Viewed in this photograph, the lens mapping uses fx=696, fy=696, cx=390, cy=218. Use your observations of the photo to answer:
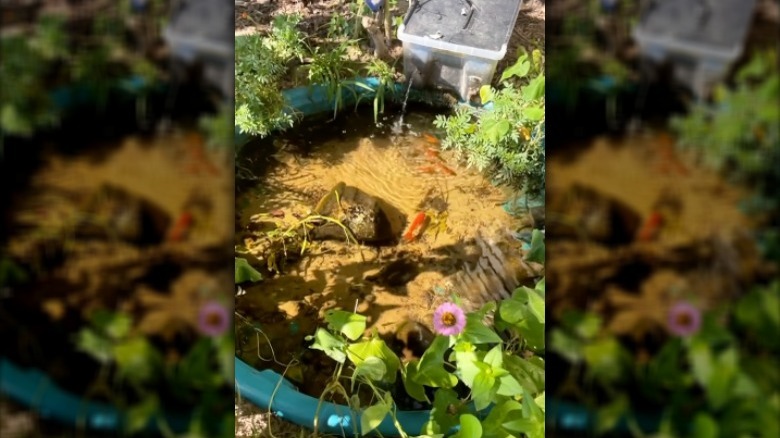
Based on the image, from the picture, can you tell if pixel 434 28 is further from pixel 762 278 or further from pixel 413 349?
pixel 762 278

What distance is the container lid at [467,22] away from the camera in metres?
2.37

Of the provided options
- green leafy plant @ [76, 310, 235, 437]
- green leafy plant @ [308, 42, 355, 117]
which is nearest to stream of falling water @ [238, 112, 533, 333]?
green leafy plant @ [308, 42, 355, 117]

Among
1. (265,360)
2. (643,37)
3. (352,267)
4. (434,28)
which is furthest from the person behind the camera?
(434,28)

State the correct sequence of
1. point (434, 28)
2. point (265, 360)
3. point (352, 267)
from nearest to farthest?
point (265, 360) → point (352, 267) → point (434, 28)

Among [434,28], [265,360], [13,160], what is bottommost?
[265,360]

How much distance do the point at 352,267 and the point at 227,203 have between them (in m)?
1.75

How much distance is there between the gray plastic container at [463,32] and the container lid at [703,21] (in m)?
2.05

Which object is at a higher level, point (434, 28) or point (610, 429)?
point (610, 429)

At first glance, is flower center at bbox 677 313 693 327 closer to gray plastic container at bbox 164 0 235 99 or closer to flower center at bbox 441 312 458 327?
gray plastic container at bbox 164 0 235 99

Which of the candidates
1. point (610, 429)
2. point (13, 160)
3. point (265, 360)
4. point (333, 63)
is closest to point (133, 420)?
point (13, 160)

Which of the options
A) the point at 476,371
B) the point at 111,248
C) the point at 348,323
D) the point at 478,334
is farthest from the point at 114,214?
the point at 348,323

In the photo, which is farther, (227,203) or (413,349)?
Result: (413,349)

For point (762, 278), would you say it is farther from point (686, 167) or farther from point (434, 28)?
point (434, 28)

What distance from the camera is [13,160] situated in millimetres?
342
